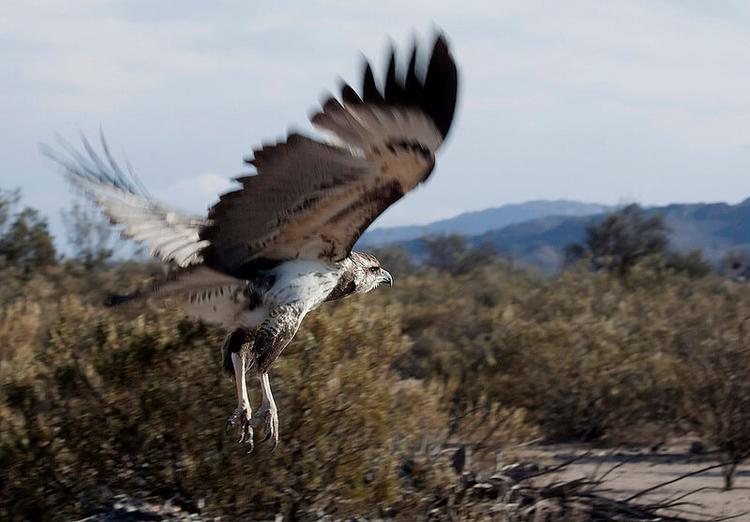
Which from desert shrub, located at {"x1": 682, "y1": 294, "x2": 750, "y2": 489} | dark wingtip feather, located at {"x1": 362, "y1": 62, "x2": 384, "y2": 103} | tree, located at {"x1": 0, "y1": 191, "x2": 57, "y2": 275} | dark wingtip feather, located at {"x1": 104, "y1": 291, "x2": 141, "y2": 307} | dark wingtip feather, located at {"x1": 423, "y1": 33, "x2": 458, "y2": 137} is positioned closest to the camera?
dark wingtip feather, located at {"x1": 423, "y1": 33, "x2": 458, "y2": 137}

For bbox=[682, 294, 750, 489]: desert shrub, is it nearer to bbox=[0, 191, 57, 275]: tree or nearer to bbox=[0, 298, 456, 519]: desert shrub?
bbox=[0, 298, 456, 519]: desert shrub

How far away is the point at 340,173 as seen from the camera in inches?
223

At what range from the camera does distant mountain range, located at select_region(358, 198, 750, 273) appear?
23.2 m

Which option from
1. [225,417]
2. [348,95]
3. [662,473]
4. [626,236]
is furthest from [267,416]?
[626,236]

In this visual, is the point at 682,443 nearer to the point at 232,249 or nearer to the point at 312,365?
the point at 312,365

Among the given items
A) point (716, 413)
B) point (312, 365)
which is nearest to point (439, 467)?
point (312, 365)

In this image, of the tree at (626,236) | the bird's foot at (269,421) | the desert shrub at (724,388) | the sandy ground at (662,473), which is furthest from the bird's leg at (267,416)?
the tree at (626,236)

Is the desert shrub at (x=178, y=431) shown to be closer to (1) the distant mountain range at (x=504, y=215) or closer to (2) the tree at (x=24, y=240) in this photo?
(2) the tree at (x=24, y=240)

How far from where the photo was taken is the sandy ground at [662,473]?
8586 mm

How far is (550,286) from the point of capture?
19.5 m

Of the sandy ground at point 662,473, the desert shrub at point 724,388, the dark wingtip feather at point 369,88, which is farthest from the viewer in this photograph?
the desert shrub at point 724,388

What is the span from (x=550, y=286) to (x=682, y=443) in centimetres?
759

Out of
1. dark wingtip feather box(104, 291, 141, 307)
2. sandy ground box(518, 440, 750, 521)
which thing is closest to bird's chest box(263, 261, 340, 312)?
dark wingtip feather box(104, 291, 141, 307)

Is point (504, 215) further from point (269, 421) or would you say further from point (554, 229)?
point (269, 421)
